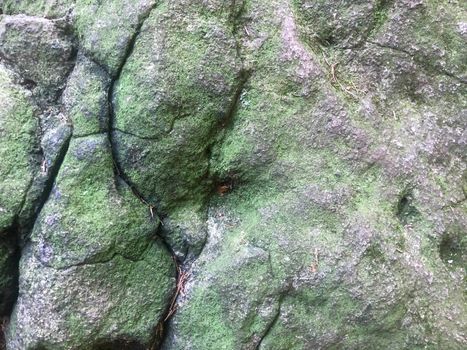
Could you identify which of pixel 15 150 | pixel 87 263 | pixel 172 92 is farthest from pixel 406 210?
pixel 15 150

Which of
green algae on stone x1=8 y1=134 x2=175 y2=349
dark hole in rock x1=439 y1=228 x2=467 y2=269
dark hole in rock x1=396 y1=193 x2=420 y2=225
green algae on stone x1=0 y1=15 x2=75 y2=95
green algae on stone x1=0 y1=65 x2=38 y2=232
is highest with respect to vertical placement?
green algae on stone x1=0 y1=15 x2=75 y2=95

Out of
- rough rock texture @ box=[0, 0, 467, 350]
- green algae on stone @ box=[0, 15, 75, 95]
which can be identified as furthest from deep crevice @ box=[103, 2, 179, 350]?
green algae on stone @ box=[0, 15, 75, 95]

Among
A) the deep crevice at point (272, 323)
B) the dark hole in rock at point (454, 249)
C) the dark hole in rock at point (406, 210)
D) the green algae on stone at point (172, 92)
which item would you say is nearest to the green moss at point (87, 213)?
the green algae on stone at point (172, 92)

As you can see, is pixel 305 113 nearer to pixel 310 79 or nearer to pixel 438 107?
pixel 310 79

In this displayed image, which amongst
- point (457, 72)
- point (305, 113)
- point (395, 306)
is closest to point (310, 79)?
point (305, 113)

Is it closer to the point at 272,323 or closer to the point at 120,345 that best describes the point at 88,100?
the point at 120,345

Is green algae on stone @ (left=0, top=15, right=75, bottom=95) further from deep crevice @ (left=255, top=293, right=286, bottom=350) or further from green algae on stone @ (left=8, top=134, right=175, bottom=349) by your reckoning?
deep crevice @ (left=255, top=293, right=286, bottom=350)

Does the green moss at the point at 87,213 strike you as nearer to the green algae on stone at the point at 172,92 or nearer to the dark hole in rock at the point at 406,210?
the green algae on stone at the point at 172,92

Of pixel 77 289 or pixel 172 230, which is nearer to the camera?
pixel 77 289
